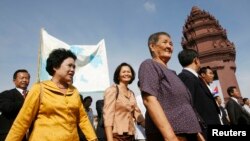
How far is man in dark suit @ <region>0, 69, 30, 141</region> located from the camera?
12.5ft

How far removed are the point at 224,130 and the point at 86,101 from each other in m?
3.90

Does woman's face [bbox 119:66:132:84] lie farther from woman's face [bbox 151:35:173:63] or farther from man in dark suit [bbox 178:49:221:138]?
woman's face [bbox 151:35:173:63]

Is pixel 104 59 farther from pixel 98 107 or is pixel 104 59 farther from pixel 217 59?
pixel 217 59

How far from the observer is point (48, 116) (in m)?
2.53

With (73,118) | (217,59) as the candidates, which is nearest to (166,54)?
(73,118)

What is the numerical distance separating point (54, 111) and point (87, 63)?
526 centimetres

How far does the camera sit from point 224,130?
12.1 feet

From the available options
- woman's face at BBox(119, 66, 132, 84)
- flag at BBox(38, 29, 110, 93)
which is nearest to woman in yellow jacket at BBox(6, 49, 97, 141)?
woman's face at BBox(119, 66, 132, 84)

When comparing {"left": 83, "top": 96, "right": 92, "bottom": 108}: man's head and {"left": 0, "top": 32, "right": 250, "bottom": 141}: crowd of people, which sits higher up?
{"left": 83, "top": 96, "right": 92, "bottom": 108}: man's head

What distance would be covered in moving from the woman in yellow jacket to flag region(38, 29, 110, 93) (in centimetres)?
394

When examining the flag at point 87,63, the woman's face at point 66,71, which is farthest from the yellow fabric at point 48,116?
→ the flag at point 87,63

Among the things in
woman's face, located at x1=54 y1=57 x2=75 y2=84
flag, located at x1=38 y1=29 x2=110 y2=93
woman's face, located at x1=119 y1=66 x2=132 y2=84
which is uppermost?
flag, located at x1=38 y1=29 x2=110 y2=93

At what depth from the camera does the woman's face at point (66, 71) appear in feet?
9.00

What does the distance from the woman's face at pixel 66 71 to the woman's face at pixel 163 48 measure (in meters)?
0.86
